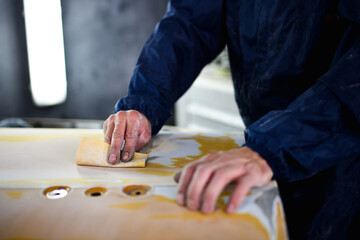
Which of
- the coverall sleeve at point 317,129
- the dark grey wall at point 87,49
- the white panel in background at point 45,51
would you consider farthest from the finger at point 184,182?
the white panel in background at point 45,51

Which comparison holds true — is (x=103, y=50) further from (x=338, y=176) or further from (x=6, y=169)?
(x=338, y=176)

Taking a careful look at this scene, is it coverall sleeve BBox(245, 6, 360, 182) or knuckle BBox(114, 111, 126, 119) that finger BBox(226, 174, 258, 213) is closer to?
coverall sleeve BBox(245, 6, 360, 182)

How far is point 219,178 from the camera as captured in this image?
525 millimetres

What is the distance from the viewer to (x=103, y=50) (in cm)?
236

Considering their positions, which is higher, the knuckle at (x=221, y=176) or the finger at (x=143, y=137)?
the knuckle at (x=221, y=176)

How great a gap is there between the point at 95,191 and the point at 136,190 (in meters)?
0.08

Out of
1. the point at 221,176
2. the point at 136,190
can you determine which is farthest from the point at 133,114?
the point at 221,176

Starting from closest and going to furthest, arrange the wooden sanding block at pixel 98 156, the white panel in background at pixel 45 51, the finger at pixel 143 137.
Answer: the wooden sanding block at pixel 98 156, the finger at pixel 143 137, the white panel in background at pixel 45 51

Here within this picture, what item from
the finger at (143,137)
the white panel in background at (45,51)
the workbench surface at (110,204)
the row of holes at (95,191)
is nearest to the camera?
the workbench surface at (110,204)

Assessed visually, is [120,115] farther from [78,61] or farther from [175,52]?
[78,61]

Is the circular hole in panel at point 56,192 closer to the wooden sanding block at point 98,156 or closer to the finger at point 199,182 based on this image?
the wooden sanding block at point 98,156

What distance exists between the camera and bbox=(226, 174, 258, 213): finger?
0.53 meters

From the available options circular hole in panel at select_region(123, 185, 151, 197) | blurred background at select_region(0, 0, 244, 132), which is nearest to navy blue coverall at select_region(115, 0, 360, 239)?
circular hole in panel at select_region(123, 185, 151, 197)

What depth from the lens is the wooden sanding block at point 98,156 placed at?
0.72 meters
